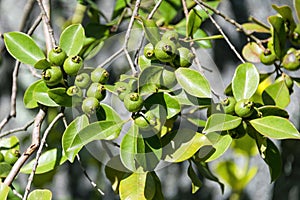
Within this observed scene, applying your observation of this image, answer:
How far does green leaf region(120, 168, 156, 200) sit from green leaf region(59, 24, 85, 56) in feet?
0.69

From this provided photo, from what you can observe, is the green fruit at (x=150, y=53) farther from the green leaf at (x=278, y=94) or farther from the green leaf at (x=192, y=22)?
the green leaf at (x=278, y=94)

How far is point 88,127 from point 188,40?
21cm

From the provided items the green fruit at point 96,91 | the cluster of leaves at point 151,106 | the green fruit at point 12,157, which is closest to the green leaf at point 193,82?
Answer: the cluster of leaves at point 151,106

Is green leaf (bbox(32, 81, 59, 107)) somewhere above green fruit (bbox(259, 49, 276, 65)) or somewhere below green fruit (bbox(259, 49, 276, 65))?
above

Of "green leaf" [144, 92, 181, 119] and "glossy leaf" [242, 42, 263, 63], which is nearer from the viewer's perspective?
"green leaf" [144, 92, 181, 119]

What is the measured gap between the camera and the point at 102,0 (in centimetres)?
172

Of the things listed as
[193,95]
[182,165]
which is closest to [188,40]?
[193,95]

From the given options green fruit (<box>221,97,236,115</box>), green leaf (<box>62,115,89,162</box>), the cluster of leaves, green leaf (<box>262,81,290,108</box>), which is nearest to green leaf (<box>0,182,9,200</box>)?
the cluster of leaves

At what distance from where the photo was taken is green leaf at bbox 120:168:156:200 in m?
0.85

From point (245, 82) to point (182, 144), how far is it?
132mm

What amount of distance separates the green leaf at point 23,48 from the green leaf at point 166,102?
0.20 metres

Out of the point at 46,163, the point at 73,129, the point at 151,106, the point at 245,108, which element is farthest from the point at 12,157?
the point at 245,108

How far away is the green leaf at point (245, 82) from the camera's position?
2.79 feet

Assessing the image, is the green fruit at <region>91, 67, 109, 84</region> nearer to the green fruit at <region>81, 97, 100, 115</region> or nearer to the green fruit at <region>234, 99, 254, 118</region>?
the green fruit at <region>81, 97, 100, 115</region>
